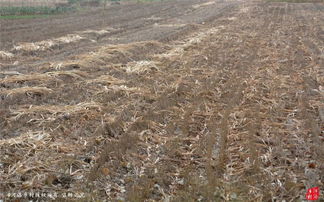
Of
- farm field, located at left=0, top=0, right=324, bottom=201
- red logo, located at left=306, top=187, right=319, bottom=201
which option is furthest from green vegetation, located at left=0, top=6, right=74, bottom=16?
red logo, located at left=306, top=187, right=319, bottom=201

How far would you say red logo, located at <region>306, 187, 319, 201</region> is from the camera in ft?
12.5

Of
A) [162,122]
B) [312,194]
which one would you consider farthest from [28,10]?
[312,194]

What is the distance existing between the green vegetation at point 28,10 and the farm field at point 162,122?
9706mm

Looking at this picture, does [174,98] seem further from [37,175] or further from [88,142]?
[37,175]

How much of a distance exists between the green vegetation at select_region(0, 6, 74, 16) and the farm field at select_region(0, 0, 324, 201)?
971 cm

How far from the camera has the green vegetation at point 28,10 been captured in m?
19.8

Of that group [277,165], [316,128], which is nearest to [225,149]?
[277,165]

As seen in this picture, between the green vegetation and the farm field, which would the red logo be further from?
the green vegetation

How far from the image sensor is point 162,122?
580 cm

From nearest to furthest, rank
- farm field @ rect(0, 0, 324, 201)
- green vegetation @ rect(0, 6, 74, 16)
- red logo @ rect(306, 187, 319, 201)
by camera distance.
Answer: red logo @ rect(306, 187, 319, 201) < farm field @ rect(0, 0, 324, 201) < green vegetation @ rect(0, 6, 74, 16)

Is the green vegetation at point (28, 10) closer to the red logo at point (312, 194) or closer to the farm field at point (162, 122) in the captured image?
the farm field at point (162, 122)

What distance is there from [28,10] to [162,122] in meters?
18.6

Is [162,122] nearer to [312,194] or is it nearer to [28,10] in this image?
[312,194]

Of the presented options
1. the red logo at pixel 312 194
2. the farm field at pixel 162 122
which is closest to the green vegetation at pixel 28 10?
the farm field at pixel 162 122
